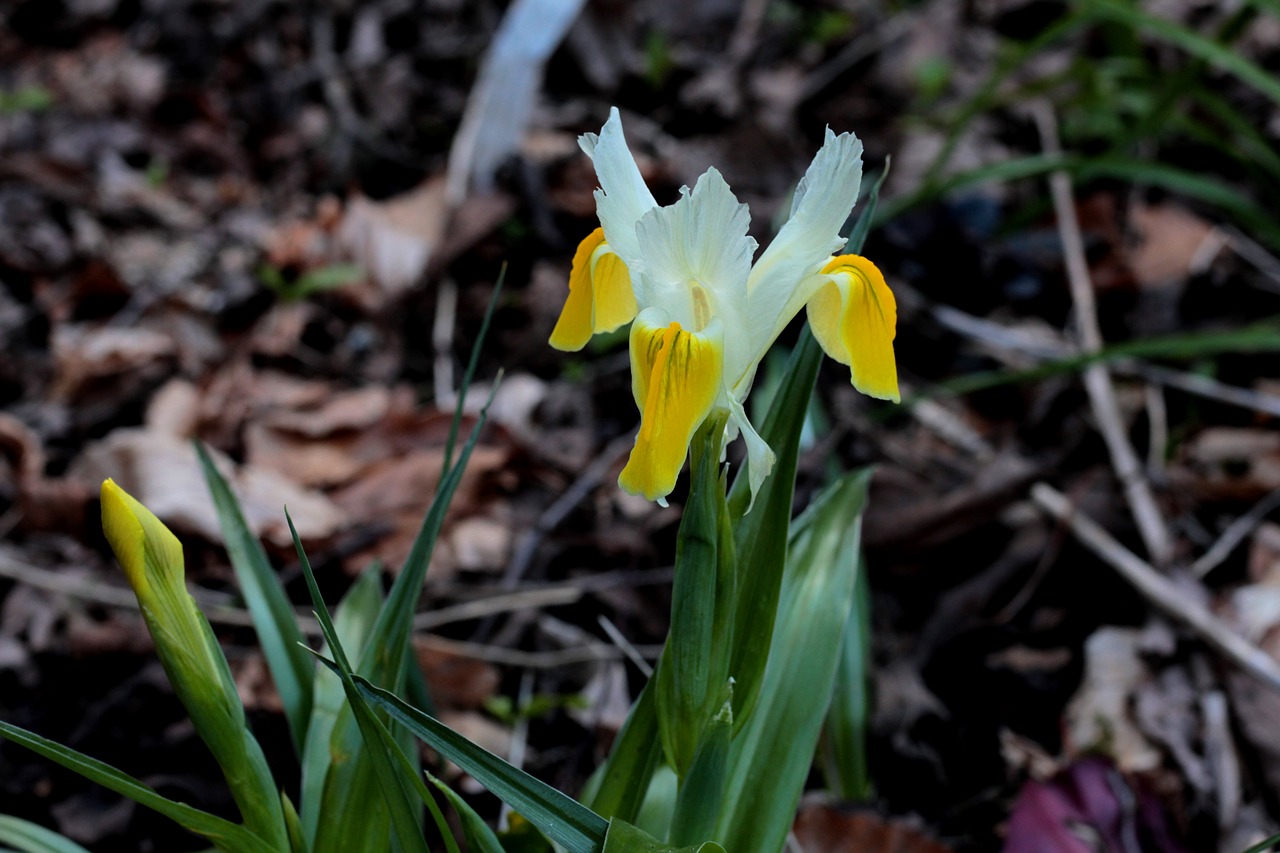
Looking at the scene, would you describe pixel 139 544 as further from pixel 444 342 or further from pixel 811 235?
pixel 444 342

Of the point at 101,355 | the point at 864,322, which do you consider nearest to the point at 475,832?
the point at 864,322

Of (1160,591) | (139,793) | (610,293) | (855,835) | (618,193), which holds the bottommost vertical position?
(1160,591)

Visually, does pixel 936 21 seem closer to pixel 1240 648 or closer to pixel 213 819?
pixel 1240 648

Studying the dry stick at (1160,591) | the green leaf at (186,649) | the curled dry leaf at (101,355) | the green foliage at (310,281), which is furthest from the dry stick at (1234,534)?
the curled dry leaf at (101,355)

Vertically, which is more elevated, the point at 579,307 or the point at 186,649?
the point at 579,307

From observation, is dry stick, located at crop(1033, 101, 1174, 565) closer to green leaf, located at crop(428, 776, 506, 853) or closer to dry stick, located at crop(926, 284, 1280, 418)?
dry stick, located at crop(926, 284, 1280, 418)

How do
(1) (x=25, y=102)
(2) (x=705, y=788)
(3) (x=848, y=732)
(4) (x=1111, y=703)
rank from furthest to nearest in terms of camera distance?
(1) (x=25, y=102), (4) (x=1111, y=703), (3) (x=848, y=732), (2) (x=705, y=788)
